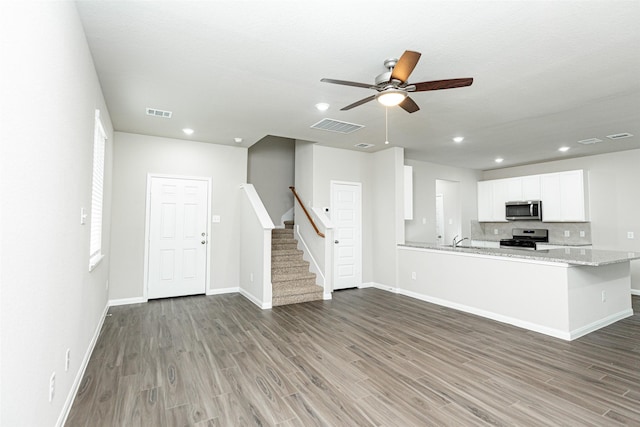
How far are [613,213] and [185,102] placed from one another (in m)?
7.64

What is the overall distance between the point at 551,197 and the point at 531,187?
436 millimetres

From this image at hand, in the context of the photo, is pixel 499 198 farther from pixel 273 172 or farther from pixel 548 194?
pixel 273 172

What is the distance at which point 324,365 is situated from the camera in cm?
292

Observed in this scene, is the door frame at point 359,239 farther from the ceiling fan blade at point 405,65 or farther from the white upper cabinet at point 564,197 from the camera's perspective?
the white upper cabinet at point 564,197

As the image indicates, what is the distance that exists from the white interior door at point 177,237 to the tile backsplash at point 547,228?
643 cm

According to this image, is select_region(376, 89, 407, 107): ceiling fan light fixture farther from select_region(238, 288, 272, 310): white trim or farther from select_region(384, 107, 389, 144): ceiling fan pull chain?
select_region(238, 288, 272, 310): white trim

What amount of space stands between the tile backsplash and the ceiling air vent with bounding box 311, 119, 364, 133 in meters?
4.88

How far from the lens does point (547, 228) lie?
23.2 feet

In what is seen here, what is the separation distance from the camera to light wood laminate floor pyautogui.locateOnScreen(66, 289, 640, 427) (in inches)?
86.0

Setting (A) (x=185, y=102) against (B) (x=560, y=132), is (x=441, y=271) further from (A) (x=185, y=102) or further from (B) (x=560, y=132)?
(A) (x=185, y=102)

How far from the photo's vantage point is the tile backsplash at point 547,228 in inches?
257

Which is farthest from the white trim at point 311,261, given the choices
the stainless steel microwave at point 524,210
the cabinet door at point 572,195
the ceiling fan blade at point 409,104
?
the cabinet door at point 572,195

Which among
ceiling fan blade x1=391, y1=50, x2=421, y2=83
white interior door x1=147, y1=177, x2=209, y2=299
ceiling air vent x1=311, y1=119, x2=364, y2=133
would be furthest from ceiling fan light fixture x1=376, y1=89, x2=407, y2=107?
white interior door x1=147, y1=177, x2=209, y2=299

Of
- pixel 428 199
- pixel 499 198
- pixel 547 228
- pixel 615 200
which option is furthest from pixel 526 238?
pixel 428 199
